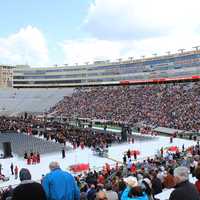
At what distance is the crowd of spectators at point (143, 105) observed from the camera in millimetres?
49312

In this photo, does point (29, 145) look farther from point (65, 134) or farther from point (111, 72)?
point (111, 72)

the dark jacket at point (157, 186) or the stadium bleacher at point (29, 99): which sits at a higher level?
the stadium bleacher at point (29, 99)

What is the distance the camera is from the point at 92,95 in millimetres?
75188

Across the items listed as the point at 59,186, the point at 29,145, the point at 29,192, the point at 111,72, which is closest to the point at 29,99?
the point at 111,72

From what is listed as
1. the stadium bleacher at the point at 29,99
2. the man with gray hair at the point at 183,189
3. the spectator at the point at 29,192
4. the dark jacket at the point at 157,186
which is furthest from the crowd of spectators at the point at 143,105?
the spectator at the point at 29,192

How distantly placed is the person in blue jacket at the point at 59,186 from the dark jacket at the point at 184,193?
4.55ft

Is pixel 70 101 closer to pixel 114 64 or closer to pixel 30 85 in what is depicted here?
pixel 114 64

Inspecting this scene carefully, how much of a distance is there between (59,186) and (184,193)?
5.36ft

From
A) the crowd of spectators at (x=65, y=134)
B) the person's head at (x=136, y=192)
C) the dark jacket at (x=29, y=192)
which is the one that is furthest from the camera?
the crowd of spectators at (x=65, y=134)

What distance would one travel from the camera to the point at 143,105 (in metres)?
58.7

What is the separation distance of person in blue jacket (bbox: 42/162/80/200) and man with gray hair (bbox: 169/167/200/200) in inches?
54.6

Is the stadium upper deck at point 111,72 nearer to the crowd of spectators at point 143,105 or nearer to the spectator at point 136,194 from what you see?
the crowd of spectators at point 143,105

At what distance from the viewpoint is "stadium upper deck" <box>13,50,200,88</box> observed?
7025 cm

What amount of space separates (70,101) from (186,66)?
23.1 m
